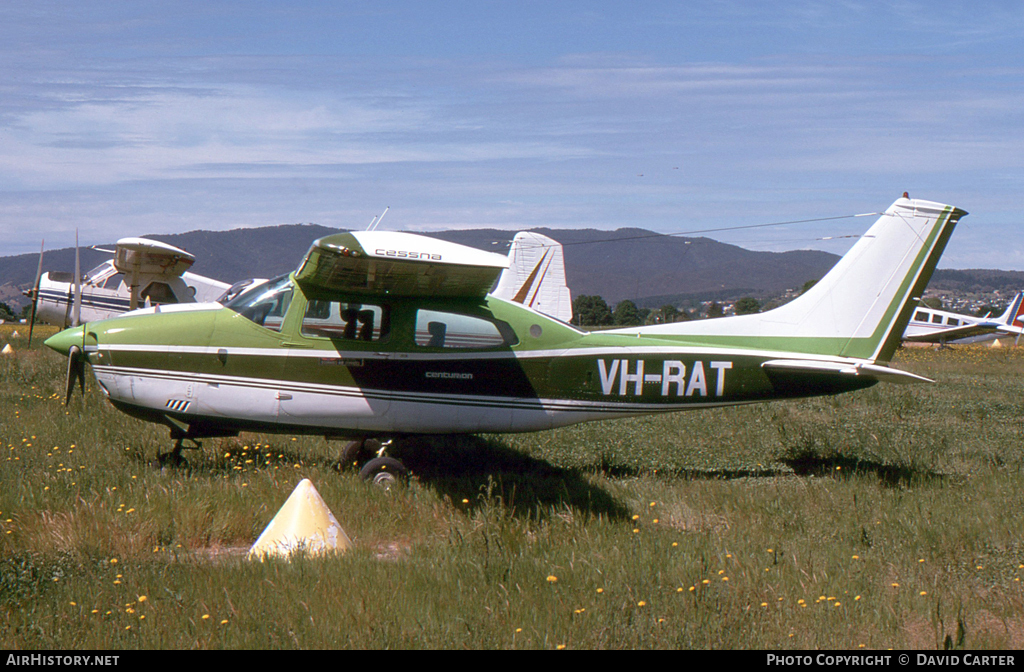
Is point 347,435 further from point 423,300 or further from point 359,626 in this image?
point 359,626

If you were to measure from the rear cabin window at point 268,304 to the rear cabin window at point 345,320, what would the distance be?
9.3 inches

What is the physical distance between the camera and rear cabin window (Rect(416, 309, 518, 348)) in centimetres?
718

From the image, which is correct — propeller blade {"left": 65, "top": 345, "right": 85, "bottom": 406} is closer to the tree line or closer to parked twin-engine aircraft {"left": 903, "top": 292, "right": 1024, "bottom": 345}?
the tree line

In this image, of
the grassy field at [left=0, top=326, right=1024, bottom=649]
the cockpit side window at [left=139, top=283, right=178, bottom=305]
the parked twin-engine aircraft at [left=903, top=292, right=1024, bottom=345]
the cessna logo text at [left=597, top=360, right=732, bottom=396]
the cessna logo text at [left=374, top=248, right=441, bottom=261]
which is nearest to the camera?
the grassy field at [left=0, top=326, right=1024, bottom=649]

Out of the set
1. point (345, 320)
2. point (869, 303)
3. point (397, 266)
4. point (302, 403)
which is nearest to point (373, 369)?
point (345, 320)

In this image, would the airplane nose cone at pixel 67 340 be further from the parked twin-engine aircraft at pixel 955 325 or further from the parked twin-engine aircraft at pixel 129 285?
the parked twin-engine aircraft at pixel 955 325

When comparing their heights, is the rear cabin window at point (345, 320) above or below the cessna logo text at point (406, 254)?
below

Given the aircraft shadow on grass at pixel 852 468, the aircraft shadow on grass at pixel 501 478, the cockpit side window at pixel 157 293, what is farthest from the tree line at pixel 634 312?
the cockpit side window at pixel 157 293

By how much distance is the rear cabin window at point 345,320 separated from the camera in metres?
7.04

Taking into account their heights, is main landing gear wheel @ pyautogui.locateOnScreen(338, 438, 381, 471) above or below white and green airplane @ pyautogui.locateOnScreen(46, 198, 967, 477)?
below

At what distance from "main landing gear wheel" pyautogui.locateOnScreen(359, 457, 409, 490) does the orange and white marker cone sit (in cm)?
168

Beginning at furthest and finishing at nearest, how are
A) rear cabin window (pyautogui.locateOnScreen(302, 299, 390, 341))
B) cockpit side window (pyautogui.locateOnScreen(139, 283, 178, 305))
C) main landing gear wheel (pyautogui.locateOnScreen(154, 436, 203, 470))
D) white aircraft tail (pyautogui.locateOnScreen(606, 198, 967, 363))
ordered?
cockpit side window (pyautogui.locateOnScreen(139, 283, 178, 305)) → white aircraft tail (pyautogui.locateOnScreen(606, 198, 967, 363)) → main landing gear wheel (pyautogui.locateOnScreen(154, 436, 203, 470)) → rear cabin window (pyautogui.locateOnScreen(302, 299, 390, 341))

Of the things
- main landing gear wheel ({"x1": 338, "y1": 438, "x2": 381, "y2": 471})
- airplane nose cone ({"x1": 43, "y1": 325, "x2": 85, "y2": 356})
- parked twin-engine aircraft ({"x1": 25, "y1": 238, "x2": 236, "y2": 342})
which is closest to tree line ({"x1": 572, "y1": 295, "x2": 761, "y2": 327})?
main landing gear wheel ({"x1": 338, "y1": 438, "x2": 381, "y2": 471})

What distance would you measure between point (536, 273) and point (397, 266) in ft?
42.6
